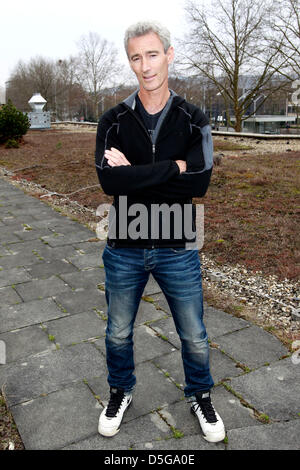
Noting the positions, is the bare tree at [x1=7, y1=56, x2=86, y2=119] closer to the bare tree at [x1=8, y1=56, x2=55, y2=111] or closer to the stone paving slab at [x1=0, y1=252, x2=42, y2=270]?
the bare tree at [x1=8, y1=56, x2=55, y2=111]

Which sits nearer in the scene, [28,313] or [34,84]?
[28,313]

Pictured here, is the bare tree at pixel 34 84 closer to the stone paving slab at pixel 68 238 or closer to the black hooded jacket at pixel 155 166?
the stone paving slab at pixel 68 238

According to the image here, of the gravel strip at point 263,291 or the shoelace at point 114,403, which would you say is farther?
the gravel strip at point 263,291

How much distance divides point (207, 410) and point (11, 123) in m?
16.2

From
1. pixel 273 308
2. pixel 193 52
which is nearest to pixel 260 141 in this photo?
pixel 193 52

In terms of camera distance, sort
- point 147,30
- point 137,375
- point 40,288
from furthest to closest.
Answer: point 40,288 < point 137,375 < point 147,30

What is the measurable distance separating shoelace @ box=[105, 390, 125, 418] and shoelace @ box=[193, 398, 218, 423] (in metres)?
0.42

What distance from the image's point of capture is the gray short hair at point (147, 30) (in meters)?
1.86

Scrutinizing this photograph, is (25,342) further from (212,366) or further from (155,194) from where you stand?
(155,194)

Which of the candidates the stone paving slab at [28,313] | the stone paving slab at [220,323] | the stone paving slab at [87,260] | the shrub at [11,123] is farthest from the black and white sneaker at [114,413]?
the shrub at [11,123]

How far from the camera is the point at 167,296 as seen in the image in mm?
2117

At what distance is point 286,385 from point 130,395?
95 cm

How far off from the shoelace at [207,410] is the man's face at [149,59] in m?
1.60

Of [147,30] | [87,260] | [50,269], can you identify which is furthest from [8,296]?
[147,30]
